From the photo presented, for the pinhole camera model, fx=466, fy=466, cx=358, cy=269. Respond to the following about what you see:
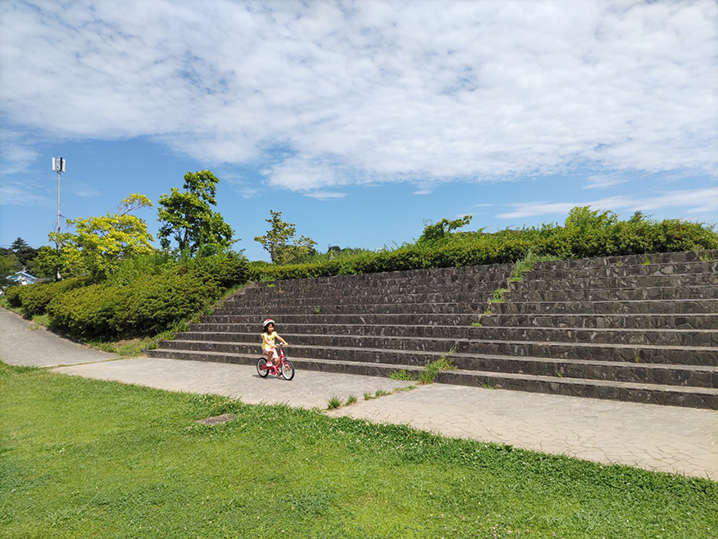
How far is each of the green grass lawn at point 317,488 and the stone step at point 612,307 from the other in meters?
4.89

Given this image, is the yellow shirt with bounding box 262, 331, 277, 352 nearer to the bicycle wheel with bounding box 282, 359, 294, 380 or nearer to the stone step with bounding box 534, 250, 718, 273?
the bicycle wheel with bounding box 282, 359, 294, 380

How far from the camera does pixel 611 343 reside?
718cm

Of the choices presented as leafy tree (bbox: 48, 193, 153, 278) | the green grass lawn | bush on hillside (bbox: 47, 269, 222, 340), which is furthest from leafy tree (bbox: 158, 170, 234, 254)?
the green grass lawn

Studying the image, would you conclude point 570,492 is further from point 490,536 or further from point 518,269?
point 518,269

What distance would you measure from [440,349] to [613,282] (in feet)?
11.6

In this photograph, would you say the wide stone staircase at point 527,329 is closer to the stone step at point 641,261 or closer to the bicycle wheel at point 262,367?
the stone step at point 641,261

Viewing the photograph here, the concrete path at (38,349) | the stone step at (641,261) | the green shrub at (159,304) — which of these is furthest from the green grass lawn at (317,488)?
the green shrub at (159,304)

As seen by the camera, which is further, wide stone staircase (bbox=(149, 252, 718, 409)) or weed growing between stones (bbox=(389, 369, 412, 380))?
weed growing between stones (bbox=(389, 369, 412, 380))

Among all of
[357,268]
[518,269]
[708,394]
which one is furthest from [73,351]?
[708,394]

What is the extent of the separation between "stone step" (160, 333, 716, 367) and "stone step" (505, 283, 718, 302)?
1.68 meters

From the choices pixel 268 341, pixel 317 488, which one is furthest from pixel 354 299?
pixel 317 488

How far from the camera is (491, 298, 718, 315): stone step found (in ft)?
24.0

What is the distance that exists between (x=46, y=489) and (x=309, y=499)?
216 cm

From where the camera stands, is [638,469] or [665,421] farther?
[665,421]
